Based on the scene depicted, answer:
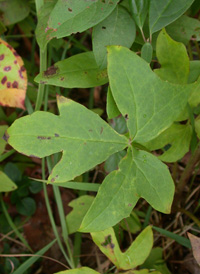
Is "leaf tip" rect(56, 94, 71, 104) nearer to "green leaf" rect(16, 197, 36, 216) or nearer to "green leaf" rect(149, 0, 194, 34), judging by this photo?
"green leaf" rect(149, 0, 194, 34)

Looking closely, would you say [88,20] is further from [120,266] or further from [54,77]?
[120,266]

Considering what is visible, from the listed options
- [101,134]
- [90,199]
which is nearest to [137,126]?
[101,134]

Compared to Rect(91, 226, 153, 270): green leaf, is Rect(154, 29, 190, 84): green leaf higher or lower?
higher

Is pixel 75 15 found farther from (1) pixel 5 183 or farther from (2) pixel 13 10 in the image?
(1) pixel 5 183

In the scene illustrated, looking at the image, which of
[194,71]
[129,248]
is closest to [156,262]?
[129,248]

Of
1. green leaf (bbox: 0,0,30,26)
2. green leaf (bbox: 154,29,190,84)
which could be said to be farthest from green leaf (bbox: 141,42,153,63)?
green leaf (bbox: 0,0,30,26)

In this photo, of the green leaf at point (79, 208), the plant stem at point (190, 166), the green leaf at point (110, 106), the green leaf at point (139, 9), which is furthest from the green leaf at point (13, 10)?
the plant stem at point (190, 166)
